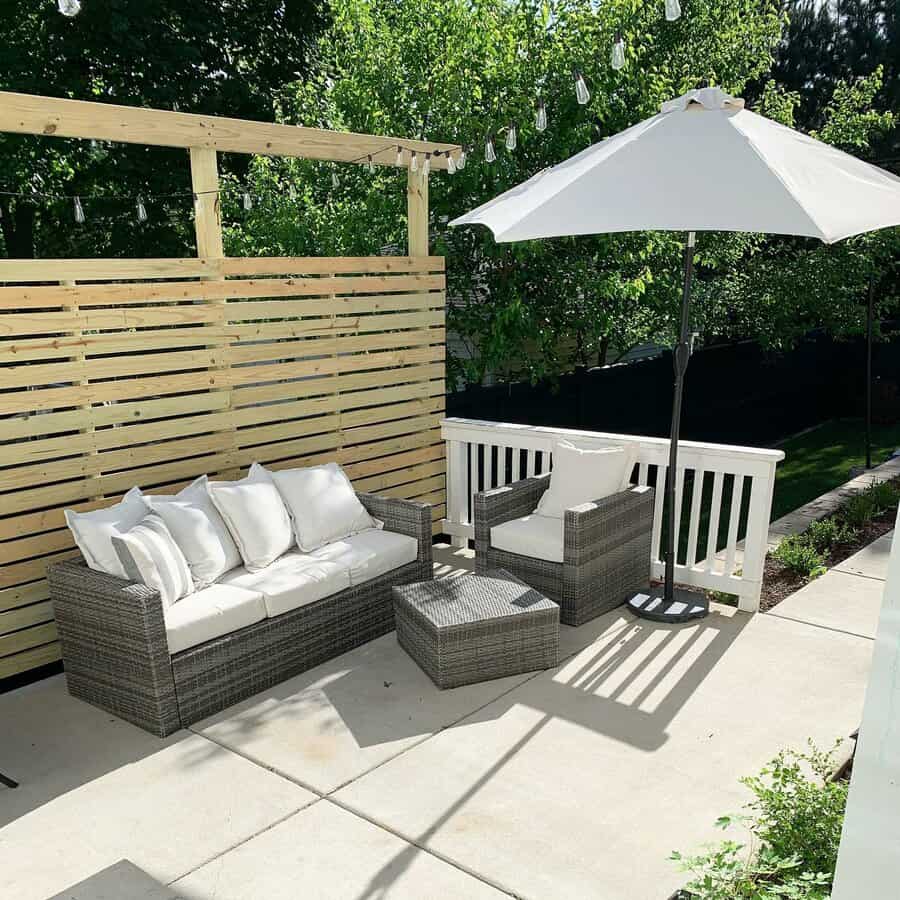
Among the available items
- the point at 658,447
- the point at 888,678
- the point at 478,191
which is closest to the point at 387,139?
the point at 478,191

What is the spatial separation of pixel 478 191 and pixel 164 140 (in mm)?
2753

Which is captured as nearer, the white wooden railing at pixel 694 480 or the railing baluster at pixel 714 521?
the white wooden railing at pixel 694 480

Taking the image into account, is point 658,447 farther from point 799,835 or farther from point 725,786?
point 799,835

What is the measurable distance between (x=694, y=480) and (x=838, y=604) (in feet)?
3.39

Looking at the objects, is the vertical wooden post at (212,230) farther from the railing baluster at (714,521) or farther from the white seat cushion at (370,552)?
the railing baluster at (714,521)

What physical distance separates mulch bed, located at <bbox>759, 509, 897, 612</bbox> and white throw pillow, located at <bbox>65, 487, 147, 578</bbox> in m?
3.42

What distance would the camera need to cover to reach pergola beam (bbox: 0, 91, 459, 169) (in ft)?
12.1

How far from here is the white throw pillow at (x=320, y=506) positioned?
4484mm

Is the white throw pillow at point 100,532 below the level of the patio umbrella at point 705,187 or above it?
below

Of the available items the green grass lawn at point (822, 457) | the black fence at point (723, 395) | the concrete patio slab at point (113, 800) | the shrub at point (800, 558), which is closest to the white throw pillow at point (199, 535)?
the concrete patio slab at point (113, 800)

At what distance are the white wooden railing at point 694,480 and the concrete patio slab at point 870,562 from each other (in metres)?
0.65

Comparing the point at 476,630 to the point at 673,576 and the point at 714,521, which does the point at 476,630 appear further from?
the point at 714,521

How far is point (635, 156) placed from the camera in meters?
3.86

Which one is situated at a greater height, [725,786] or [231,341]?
[231,341]
